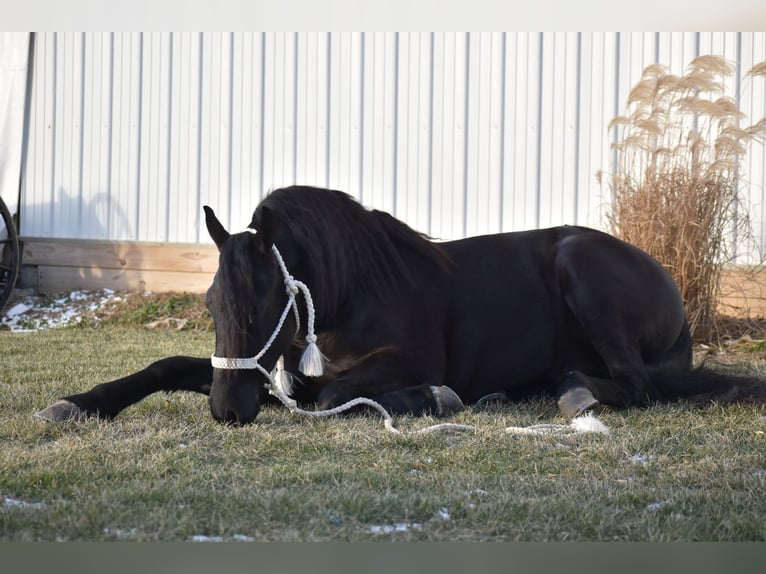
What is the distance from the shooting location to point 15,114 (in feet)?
29.6

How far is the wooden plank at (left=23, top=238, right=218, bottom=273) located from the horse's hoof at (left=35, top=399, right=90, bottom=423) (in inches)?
199

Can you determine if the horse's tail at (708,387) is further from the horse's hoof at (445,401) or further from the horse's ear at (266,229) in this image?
the horse's ear at (266,229)

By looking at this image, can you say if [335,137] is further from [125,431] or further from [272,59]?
[125,431]

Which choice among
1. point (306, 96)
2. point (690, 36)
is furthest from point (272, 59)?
point (690, 36)

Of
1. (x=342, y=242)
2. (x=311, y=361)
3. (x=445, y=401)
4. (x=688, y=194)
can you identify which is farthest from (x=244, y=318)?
(x=688, y=194)

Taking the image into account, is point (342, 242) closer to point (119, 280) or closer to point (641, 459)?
point (641, 459)

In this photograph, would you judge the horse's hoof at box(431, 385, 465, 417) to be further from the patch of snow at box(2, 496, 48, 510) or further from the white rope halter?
the patch of snow at box(2, 496, 48, 510)

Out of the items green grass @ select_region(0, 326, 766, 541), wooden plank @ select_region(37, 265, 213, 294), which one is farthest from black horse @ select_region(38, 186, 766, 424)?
wooden plank @ select_region(37, 265, 213, 294)

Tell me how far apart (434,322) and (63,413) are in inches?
62.0

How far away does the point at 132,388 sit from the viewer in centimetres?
347

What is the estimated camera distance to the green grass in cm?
205

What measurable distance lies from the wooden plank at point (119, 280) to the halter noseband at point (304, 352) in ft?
16.6

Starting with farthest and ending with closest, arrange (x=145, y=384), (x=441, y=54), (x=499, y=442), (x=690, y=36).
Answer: (x=441, y=54)
(x=690, y=36)
(x=145, y=384)
(x=499, y=442)

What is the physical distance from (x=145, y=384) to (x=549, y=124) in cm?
530
